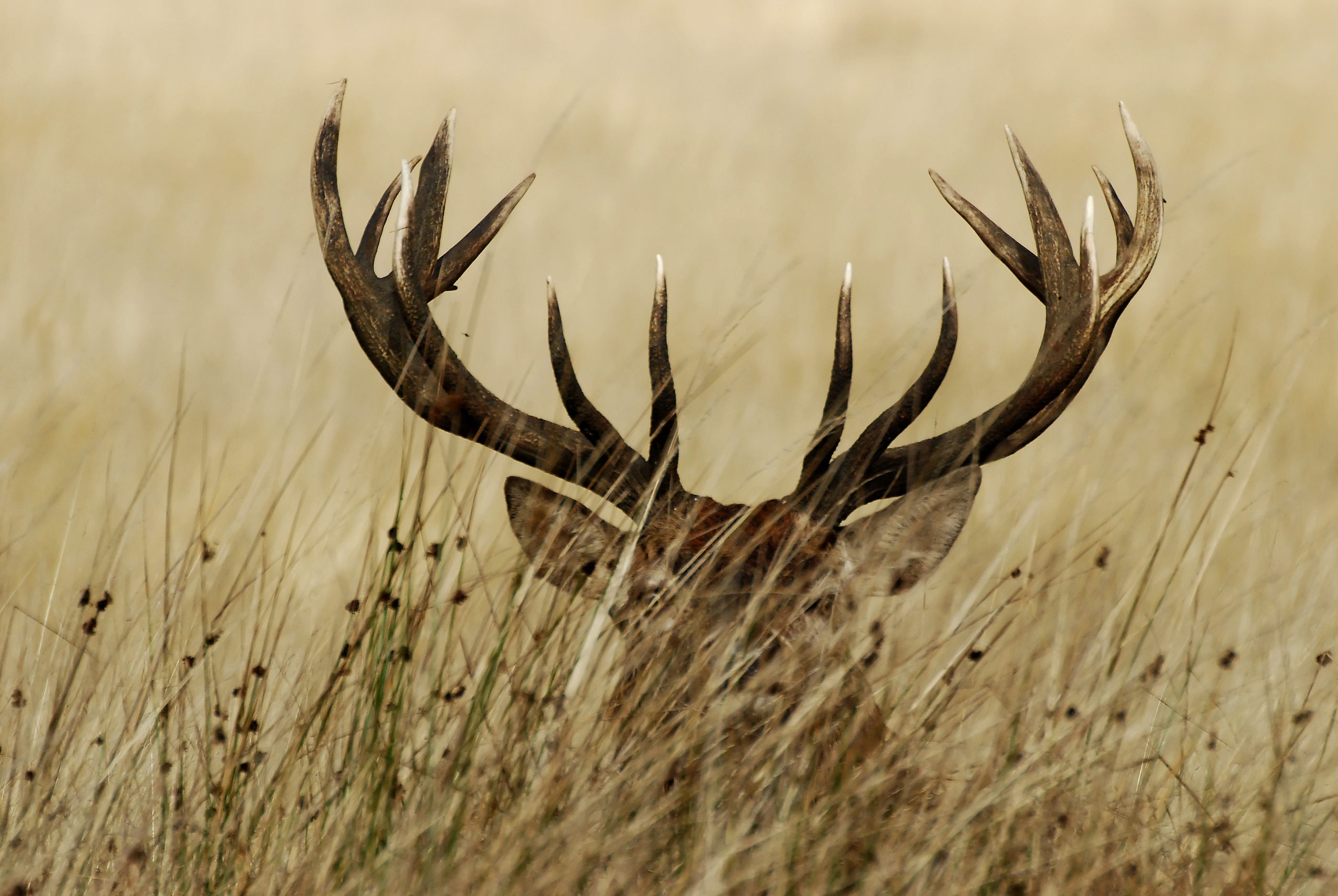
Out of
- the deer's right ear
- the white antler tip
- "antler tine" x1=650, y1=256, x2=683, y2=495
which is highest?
the white antler tip

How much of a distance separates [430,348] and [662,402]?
0.66 metres

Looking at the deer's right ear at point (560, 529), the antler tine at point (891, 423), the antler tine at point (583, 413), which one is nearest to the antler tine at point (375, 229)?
the antler tine at point (583, 413)

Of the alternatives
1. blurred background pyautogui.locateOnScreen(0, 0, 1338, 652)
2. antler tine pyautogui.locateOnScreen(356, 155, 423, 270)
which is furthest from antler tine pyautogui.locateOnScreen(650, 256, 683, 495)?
antler tine pyautogui.locateOnScreen(356, 155, 423, 270)

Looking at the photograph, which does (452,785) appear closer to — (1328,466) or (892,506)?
(892,506)

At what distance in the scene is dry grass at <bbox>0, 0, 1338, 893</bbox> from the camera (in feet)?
8.05

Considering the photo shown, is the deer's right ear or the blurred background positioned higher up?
the blurred background

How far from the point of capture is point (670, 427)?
11.2 feet

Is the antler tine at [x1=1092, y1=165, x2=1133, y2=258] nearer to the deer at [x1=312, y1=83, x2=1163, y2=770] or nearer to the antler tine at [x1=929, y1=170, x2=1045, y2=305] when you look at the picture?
the deer at [x1=312, y1=83, x2=1163, y2=770]

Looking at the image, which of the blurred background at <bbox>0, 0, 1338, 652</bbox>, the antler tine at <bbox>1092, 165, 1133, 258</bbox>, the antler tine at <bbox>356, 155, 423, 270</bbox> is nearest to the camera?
the antler tine at <bbox>356, 155, 423, 270</bbox>

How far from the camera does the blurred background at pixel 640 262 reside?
16.1 feet

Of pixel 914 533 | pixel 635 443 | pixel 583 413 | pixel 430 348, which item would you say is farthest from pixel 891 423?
pixel 635 443

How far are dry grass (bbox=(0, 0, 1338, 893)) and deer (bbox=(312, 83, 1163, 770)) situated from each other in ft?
0.54

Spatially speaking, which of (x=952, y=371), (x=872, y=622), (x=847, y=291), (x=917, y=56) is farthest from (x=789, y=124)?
(x=872, y=622)

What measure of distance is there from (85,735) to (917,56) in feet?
51.0
